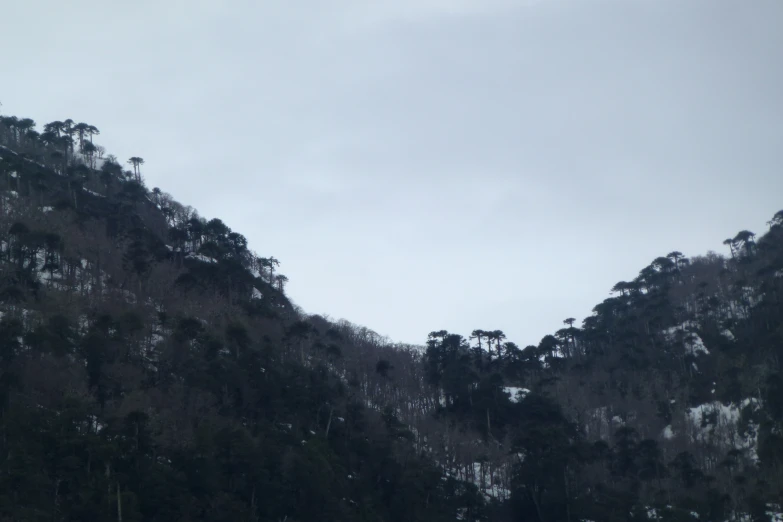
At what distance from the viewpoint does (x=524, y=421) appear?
62.1 metres

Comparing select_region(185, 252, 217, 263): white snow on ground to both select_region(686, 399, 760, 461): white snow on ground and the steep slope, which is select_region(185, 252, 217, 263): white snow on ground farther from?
select_region(686, 399, 760, 461): white snow on ground

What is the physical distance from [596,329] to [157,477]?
5964 centimetres

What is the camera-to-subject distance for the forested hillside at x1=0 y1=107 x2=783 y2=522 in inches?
1436

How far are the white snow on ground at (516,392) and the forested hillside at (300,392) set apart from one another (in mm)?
263

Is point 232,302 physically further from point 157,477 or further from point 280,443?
point 157,477

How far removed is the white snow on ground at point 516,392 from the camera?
65.6m

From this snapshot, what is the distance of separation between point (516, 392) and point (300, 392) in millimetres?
26057

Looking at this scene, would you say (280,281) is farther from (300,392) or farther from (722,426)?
(722,426)

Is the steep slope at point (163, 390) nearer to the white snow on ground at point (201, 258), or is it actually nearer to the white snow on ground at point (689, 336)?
the white snow on ground at point (201, 258)

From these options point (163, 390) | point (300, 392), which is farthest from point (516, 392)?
point (163, 390)

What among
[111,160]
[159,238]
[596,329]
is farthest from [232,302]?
[596,329]

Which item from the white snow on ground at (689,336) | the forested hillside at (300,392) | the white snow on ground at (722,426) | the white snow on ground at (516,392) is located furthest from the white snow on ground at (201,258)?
the white snow on ground at (689,336)

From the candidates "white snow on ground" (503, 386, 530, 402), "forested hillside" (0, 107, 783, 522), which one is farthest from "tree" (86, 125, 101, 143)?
"white snow on ground" (503, 386, 530, 402)

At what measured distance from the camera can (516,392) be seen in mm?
68938
